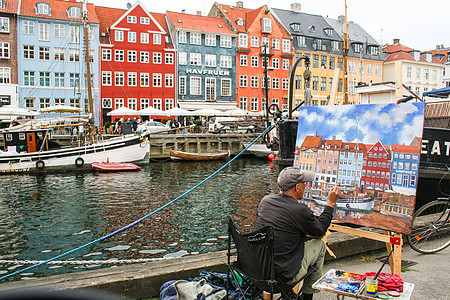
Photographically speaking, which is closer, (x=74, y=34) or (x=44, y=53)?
(x=44, y=53)

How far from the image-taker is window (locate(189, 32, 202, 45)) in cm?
5234

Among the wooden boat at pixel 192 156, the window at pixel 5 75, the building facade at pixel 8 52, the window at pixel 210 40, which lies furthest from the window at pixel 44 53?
the wooden boat at pixel 192 156

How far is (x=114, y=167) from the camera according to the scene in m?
27.0

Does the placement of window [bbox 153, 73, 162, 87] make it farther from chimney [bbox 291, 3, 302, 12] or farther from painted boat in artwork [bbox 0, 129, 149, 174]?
chimney [bbox 291, 3, 302, 12]

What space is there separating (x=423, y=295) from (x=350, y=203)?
1.23 meters

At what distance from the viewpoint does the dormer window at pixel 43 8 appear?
45375 mm

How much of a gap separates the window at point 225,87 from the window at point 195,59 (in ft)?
12.7

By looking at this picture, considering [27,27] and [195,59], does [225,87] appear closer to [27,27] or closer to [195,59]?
[195,59]

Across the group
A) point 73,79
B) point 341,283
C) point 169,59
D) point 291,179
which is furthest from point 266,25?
point 341,283

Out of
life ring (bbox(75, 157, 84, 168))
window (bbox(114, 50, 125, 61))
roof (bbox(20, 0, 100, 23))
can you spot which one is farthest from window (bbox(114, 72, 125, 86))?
life ring (bbox(75, 157, 84, 168))

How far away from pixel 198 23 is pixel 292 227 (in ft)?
174

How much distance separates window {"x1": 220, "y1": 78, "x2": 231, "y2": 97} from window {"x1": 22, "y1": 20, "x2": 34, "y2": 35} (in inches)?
892

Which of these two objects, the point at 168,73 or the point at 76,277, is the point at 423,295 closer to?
the point at 76,277

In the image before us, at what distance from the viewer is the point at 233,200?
55.0ft
